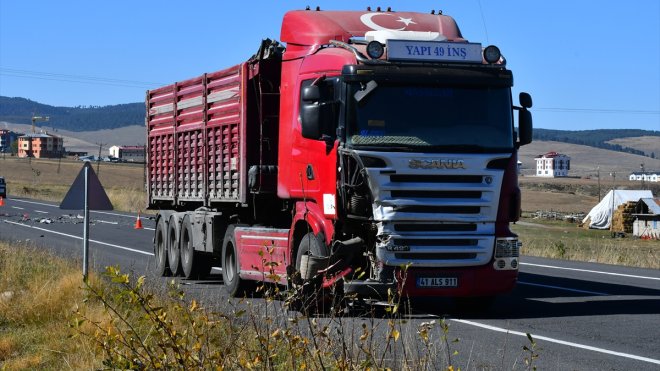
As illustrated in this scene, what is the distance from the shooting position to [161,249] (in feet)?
68.2

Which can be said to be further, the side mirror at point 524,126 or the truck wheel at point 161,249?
the truck wheel at point 161,249

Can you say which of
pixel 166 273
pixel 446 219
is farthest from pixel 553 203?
pixel 446 219

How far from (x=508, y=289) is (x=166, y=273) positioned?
345 inches

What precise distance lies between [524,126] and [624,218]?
48.7 m

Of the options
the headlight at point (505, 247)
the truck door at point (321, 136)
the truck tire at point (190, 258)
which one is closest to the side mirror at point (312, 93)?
the truck door at point (321, 136)

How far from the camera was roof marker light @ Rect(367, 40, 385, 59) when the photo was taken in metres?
13.0

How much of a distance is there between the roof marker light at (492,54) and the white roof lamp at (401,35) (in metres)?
0.60

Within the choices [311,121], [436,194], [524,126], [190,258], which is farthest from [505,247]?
[190,258]

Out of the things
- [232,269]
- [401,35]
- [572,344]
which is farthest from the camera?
[232,269]

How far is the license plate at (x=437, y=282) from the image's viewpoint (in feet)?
42.2

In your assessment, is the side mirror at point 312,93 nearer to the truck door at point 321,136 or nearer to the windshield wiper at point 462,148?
the truck door at point 321,136

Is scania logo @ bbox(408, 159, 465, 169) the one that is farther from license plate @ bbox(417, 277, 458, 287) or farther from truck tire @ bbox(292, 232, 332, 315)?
truck tire @ bbox(292, 232, 332, 315)

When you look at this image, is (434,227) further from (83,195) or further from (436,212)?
(83,195)

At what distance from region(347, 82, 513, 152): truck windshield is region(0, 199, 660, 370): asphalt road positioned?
202 centimetres
